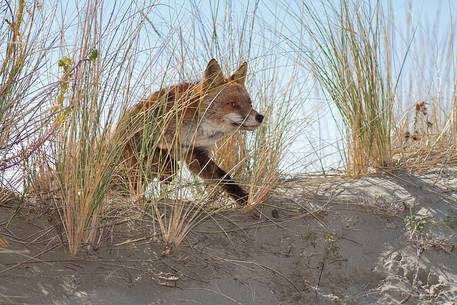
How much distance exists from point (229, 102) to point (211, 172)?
66 cm

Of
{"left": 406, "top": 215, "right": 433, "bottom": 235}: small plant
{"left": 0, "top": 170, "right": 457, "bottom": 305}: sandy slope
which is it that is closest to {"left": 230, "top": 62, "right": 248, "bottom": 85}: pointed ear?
{"left": 0, "top": 170, "right": 457, "bottom": 305}: sandy slope

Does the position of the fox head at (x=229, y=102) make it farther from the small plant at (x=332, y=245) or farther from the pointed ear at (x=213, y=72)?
the small plant at (x=332, y=245)

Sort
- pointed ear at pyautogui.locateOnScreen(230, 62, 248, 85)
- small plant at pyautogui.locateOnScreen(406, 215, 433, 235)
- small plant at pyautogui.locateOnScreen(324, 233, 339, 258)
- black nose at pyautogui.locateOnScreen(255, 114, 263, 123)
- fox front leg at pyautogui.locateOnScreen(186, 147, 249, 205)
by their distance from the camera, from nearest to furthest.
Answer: small plant at pyautogui.locateOnScreen(324, 233, 339, 258) → small plant at pyautogui.locateOnScreen(406, 215, 433, 235) → fox front leg at pyautogui.locateOnScreen(186, 147, 249, 205) → black nose at pyautogui.locateOnScreen(255, 114, 263, 123) → pointed ear at pyautogui.locateOnScreen(230, 62, 248, 85)

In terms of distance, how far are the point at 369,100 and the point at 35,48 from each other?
255 centimetres

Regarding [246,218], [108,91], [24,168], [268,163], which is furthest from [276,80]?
[24,168]

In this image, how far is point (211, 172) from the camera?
5430 mm

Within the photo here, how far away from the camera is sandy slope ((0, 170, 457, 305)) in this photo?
11.7 feet

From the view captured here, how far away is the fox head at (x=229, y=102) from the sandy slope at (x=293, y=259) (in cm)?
65

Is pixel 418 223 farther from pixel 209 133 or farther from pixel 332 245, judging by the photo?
pixel 209 133

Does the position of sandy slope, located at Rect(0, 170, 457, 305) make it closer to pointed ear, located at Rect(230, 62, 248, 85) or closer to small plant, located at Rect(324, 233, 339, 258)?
small plant, located at Rect(324, 233, 339, 258)

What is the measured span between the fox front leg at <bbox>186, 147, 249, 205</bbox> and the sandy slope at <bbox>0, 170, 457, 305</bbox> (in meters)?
0.27

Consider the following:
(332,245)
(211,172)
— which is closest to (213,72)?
(211,172)

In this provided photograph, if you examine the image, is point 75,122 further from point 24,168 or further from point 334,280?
point 334,280

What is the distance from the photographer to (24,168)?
417 centimetres
